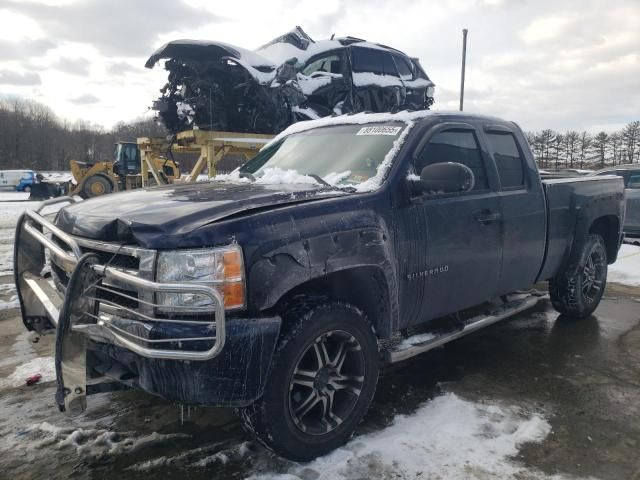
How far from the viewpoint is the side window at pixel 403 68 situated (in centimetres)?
1138

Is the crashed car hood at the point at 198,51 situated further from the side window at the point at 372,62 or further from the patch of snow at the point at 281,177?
the patch of snow at the point at 281,177

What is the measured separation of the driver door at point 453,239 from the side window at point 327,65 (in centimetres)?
730

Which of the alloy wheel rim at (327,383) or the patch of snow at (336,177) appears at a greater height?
the patch of snow at (336,177)

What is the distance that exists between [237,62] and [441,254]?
24.2 ft

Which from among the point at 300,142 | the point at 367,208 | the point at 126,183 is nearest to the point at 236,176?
the point at 300,142

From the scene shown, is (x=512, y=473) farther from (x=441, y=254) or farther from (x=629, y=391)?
(x=629, y=391)

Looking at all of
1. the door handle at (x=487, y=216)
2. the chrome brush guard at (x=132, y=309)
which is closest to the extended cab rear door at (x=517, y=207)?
the door handle at (x=487, y=216)

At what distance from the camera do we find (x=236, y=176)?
3.96m

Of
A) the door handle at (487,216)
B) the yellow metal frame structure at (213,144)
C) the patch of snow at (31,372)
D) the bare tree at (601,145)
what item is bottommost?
the patch of snow at (31,372)

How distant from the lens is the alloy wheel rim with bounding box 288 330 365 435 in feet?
8.55

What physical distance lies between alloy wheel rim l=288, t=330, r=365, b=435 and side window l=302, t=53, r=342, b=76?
8.78 metres

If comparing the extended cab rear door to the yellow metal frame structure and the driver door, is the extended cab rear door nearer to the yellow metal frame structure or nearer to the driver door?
the driver door

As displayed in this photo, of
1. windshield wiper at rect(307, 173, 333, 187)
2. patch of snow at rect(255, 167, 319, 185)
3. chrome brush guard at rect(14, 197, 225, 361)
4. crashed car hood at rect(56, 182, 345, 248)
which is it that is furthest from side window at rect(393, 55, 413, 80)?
chrome brush guard at rect(14, 197, 225, 361)

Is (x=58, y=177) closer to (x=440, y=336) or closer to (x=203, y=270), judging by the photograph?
(x=440, y=336)
